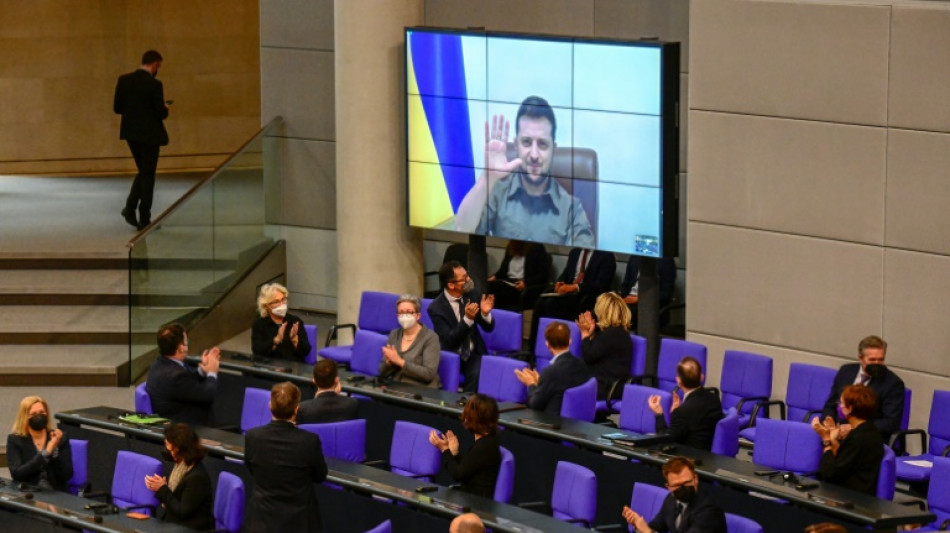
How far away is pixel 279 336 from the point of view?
37.8 ft

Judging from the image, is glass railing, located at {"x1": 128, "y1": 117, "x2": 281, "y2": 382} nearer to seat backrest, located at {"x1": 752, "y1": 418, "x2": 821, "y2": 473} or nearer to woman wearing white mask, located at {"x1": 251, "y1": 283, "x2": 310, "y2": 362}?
woman wearing white mask, located at {"x1": 251, "y1": 283, "x2": 310, "y2": 362}

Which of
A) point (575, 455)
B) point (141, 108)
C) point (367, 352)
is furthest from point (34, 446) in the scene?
point (141, 108)

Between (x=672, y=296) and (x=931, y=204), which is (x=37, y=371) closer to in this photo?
(x=672, y=296)

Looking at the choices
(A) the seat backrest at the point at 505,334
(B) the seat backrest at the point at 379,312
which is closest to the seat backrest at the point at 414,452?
(A) the seat backrest at the point at 505,334

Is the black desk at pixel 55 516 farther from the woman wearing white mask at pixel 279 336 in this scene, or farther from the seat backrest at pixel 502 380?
the seat backrest at pixel 502 380

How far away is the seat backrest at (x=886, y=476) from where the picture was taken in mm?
8602

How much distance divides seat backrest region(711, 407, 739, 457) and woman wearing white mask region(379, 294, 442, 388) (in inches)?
89.8

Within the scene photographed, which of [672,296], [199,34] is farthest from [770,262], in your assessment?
[199,34]

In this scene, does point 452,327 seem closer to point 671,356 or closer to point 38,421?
point 671,356

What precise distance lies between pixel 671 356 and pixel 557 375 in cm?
139

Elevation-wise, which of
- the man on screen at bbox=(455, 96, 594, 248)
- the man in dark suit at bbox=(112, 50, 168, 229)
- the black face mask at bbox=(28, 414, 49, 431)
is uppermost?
the man in dark suit at bbox=(112, 50, 168, 229)

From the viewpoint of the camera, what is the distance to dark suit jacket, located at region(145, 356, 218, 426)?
1013cm

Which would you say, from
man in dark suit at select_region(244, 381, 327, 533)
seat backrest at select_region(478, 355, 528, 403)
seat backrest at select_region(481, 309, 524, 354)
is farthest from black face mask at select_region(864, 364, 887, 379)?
man in dark suit at select_region(244, 381, 327, 533)

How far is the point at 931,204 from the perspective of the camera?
1085 centimetres
